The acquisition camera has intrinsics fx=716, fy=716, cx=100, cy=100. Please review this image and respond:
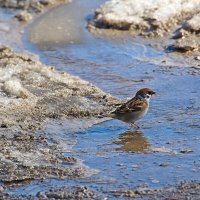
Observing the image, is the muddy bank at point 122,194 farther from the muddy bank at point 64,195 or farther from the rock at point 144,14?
the rock at point 144,14

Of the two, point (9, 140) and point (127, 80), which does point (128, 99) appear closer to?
point (127, 80)

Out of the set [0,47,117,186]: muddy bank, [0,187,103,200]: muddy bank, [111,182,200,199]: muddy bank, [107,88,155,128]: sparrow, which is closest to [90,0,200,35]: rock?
[0,47,117,186]: muddy bank

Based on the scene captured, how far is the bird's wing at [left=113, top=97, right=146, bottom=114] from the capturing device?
9.28 m

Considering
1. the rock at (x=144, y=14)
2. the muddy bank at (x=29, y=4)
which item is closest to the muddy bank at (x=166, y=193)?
the rock at (x=144, y=14)

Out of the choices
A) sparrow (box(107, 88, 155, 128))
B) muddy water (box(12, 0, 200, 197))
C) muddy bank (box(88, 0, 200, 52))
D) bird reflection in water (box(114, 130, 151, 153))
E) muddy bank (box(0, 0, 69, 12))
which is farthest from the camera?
muddy bank (box(0, 0, 69, 12))

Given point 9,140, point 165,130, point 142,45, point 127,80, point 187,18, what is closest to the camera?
point 9,140

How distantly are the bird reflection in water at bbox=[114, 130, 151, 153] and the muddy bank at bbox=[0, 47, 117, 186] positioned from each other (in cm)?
77

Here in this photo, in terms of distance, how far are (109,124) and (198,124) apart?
120 cm

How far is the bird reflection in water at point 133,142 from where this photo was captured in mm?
8414

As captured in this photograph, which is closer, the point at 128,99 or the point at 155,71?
the point at 128,99

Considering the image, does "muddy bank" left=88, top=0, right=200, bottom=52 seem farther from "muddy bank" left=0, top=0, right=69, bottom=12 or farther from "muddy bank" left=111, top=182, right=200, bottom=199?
"muddy bank" left=111, top=182, right=200, bottom=199

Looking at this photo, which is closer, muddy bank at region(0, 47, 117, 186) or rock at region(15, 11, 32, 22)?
muddy bank at region(0, 47, 117, 186)

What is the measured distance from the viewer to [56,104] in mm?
10109

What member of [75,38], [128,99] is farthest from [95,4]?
[128,99]
